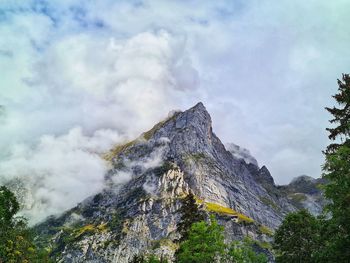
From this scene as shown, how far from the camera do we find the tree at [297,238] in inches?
2385

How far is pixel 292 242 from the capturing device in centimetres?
6278

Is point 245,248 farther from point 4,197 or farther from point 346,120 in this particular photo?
point 4,197

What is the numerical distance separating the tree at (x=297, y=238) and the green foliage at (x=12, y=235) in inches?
1508

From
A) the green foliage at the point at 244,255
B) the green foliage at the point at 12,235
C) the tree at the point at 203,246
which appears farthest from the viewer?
the green foliage at the point at 244,255

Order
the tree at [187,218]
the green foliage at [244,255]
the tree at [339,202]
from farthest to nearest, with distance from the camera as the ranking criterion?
the tree at [187,218] < the green foliage at [244,255] < the tree at [339,202]

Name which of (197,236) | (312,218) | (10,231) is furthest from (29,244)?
(312,218)

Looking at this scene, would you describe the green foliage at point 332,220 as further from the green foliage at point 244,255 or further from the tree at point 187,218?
the tree at point 187,218

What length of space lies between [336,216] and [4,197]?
4677 cm

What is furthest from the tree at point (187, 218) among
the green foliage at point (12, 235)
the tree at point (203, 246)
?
the green foliage at point (12, 235)

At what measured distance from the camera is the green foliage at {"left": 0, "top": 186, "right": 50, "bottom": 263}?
4750 centimetres

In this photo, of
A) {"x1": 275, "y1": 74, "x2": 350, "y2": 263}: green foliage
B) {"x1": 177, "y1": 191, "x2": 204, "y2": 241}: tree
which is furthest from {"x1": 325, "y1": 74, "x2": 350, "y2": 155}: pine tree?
{"x1": 177, "y1": 191, "x2": 204, "y2": 241}: tree

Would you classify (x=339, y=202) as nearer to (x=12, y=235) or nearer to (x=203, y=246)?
(x=203, y=246)

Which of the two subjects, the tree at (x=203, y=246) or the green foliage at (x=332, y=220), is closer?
the green foliage at (x=332, y=220)

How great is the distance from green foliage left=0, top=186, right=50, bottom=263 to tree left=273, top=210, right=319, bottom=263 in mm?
38310
